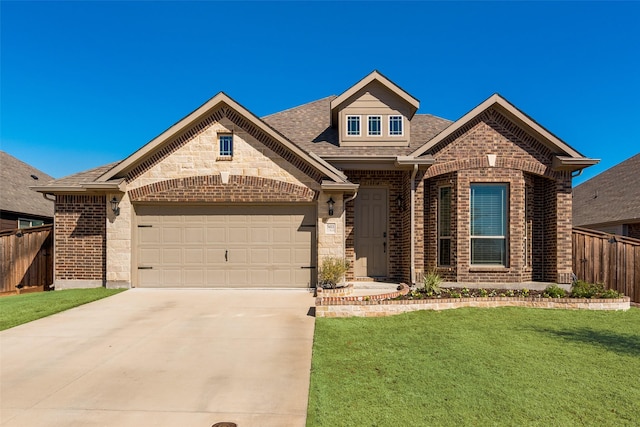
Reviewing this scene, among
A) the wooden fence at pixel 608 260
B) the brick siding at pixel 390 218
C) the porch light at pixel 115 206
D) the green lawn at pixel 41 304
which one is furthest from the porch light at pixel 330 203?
the wooden fence at pixel 608 260

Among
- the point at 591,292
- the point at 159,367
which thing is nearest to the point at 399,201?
the point at 591,292

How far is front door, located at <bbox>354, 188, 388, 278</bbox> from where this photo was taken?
12.3 m

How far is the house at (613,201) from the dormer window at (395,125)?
10.2 m

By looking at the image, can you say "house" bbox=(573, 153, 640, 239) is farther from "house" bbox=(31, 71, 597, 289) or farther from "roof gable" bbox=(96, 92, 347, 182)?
"roof gable" bbox=(96, 92, 347, 182)

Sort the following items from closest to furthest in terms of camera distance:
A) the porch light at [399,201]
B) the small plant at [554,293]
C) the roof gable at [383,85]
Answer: the small plant at [554,293]
the porch light at [399,201]
the roof gable at [383,85]

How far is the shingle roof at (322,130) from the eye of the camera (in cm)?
1242

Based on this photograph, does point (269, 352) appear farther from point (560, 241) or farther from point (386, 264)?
point (560, 241)

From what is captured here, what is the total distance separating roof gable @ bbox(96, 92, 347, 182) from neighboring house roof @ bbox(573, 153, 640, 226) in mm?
13016

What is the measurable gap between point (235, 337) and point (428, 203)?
7.10 metres

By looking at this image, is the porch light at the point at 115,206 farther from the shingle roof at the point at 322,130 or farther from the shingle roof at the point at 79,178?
the shingle roof at the point at 322,130

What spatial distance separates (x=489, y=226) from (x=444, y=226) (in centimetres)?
119

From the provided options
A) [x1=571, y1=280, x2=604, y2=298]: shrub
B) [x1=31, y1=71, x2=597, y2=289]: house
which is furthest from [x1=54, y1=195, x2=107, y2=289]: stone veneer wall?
[x1=571, y1=280, x2=604, y2=298]: shrub

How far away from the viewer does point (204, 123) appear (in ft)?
36.8

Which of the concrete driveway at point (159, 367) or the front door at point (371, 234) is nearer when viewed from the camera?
the concrete driveway at point (159, 367)
